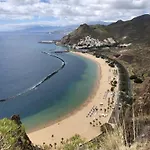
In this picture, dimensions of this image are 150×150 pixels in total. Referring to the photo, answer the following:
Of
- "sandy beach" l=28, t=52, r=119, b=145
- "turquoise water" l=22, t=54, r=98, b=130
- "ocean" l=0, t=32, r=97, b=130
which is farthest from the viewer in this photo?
"ocean" l=0, t=32, r=97, b=130

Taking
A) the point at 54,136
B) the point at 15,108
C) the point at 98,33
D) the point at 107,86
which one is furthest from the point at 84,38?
the point at 54,136

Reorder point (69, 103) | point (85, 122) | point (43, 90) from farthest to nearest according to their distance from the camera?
point (43, 90) → point (69, 103) → point (85, 122)

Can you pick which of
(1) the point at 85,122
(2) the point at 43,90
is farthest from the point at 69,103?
(2) the point at 43,90

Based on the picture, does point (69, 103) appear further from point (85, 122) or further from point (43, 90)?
point (43, 90)

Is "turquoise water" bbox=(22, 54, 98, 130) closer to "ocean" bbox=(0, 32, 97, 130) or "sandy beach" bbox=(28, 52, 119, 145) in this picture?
"ocean" bbox=(0, 32, 97, 130)

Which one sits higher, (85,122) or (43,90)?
(85,122)

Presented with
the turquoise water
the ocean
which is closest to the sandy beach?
the turquoise water

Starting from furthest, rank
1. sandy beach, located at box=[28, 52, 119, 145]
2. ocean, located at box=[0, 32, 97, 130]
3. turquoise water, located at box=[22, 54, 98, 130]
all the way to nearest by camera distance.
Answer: ocean, located at box=[0, 32, 97, 130] < turquoise water, located at box=[22, 54, 98, 130] < sandy beach, located at box=[28, 52, 119, 145]

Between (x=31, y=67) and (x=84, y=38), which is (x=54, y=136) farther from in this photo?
(x=84, y=38)

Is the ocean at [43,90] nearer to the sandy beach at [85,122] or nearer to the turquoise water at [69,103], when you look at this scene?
the turquoise water at [69,103]
